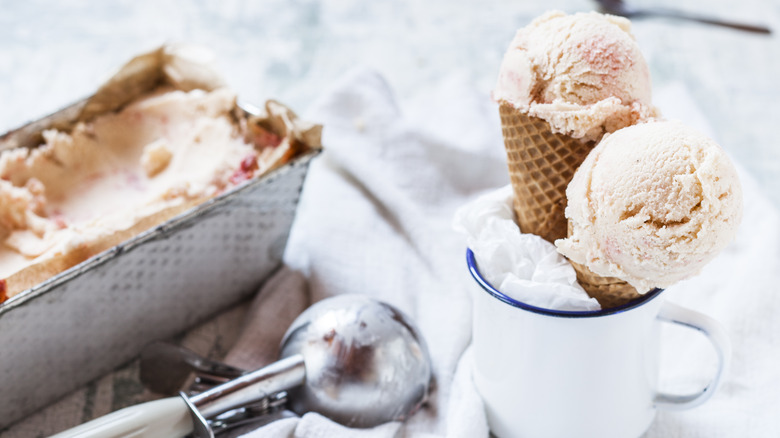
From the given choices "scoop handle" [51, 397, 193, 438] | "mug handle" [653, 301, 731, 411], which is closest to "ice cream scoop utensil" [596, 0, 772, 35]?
"mug handle" [653, 301, 731, 411]

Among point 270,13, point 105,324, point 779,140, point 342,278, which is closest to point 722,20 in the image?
point 779,140

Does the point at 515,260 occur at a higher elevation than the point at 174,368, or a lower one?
higher

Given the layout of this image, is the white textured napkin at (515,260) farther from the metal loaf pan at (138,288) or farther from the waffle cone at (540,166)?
the metal loaf pan at (138,288)

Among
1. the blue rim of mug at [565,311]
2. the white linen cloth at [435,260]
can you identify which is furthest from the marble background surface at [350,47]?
the blue rim of mug at [565,311]

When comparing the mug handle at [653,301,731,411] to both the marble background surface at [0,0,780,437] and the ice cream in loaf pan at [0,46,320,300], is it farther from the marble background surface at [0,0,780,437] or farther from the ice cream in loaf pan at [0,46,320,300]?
the marble background surface at [0,0,780,437]

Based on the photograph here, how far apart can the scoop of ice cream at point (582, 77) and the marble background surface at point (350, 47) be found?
0.83m

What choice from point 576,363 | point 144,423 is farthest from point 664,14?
point 144,423

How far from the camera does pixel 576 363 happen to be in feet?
2.66

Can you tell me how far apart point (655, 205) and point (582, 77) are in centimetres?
17

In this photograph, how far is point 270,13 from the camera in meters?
2.09

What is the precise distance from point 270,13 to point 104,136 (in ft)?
3.08

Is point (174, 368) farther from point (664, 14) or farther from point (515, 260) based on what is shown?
point (664, 14)

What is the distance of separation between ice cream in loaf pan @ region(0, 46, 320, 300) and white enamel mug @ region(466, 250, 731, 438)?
1.49 feet

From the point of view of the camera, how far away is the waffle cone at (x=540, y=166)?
767 mm
